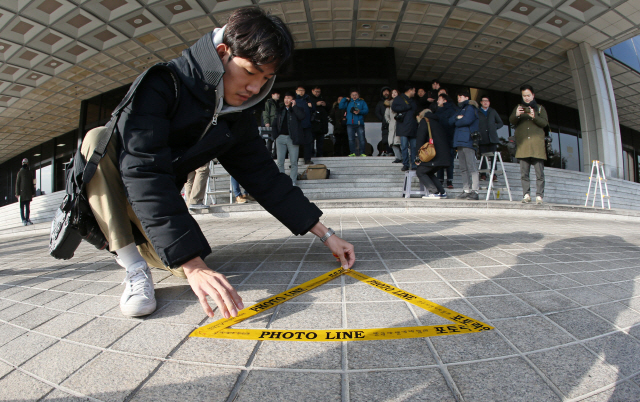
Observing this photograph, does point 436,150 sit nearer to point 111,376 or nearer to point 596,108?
point 111,376

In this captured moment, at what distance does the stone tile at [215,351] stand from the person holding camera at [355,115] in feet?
28.5

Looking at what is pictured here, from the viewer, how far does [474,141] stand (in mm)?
6422

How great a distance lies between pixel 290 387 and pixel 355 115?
9028 millimetres

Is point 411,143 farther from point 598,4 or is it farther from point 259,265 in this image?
point 598,4

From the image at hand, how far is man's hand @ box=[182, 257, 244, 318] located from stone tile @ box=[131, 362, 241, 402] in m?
0.17

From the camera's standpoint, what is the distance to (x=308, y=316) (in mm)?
1310

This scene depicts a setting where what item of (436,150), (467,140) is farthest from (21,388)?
(467,140)

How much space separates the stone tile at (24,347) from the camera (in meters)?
1.06

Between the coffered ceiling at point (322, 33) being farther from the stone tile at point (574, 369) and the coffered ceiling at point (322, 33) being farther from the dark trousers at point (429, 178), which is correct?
the stone tile at point (574, 369)

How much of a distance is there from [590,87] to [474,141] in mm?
9862

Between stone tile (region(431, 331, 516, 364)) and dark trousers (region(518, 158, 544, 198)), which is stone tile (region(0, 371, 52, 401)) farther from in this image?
dark trousers (region(518, 158, 544, 198))

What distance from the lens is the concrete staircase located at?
7.63 m

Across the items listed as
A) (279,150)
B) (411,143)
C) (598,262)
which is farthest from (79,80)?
(598,262)

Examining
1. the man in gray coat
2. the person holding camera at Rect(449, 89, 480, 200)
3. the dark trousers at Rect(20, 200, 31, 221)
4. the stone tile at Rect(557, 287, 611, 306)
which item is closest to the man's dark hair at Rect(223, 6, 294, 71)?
the stone tile at Rect(557, 287, 611, 306)
